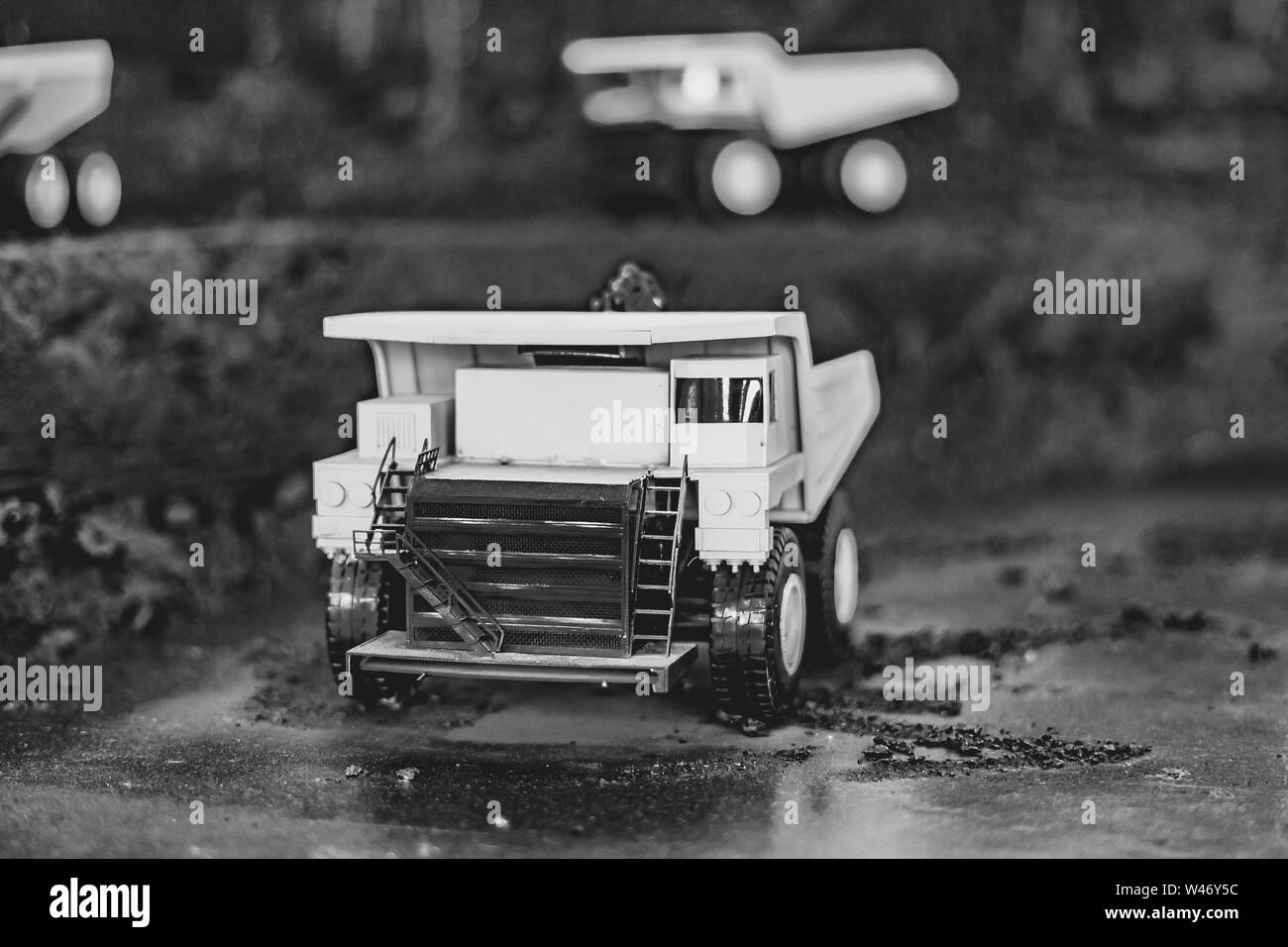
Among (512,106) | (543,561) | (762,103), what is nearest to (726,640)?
(543,561)

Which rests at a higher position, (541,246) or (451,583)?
(541,246)

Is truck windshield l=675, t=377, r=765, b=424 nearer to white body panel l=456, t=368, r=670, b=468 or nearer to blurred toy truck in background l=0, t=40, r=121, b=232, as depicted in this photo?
white body panel l=456, t=368, r=670, b=468

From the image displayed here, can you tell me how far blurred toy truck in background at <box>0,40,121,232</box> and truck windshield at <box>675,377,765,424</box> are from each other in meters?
4.88

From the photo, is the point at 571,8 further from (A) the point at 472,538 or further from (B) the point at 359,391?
(A) the point at 472,538

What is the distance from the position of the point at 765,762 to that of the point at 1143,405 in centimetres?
604

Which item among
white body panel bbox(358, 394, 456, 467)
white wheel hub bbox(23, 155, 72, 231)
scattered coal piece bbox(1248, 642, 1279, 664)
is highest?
white wheel hub bbox(23, 155, 72, 231)

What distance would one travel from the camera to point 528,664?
7152 mm

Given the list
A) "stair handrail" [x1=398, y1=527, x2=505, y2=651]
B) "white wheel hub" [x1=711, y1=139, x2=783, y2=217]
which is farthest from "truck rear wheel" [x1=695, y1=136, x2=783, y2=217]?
"stair handrail" [x1=398, y1=527, x2=505, y2=651]

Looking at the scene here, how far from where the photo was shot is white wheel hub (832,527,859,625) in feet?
29.9

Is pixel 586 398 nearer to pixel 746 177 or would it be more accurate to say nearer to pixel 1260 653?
pixel 746 177

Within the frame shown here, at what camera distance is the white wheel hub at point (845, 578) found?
911 cm

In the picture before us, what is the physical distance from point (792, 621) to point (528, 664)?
5.04ft

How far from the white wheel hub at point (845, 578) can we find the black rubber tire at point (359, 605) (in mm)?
2611

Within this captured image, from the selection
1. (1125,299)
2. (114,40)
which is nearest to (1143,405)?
(1125,299)
